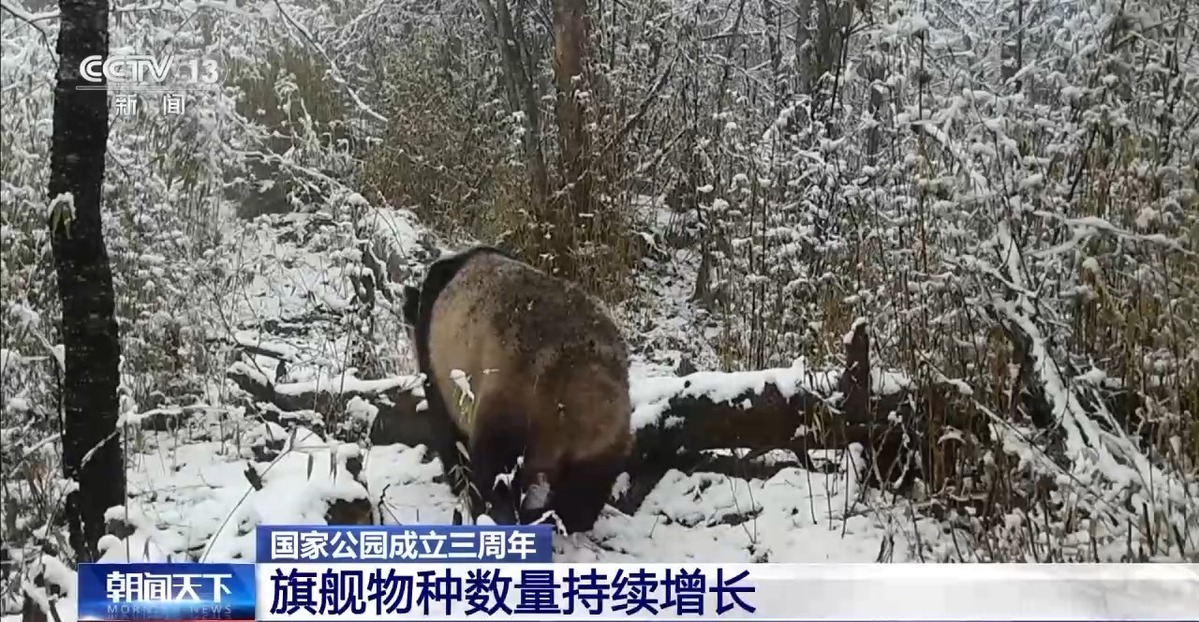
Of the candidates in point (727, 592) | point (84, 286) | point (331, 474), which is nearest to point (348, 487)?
point (331, 474)

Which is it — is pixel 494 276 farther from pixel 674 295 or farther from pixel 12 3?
pixel 12 3

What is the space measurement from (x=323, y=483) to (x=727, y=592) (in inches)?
34.5

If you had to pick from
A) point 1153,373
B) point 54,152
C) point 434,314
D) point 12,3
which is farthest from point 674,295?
point 12,3

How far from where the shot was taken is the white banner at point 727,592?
1796 millimetres

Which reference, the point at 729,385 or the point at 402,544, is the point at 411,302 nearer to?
the point at 402,544

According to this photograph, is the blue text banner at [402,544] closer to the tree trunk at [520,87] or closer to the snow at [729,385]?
the snow at [729,385]

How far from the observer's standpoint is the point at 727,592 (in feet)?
5.98

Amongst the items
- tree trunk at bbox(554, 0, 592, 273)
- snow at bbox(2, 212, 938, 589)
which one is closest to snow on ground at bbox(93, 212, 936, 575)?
snow at bbox(2, 212, 938, 589)

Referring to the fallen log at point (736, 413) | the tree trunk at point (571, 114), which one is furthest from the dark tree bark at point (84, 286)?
the tree trunk at point (571, 114)

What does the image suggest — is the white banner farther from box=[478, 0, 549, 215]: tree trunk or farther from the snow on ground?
box=[478, 0, 549, 215]: tree trunk

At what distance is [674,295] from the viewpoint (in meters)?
1.83

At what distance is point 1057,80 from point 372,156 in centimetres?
144

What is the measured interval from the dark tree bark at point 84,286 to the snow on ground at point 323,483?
0.07 m

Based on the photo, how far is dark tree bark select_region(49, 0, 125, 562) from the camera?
69.2 inches
